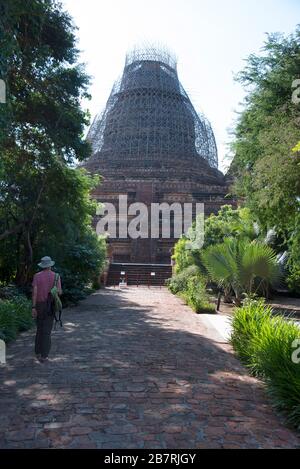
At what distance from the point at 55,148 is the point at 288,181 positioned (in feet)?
25.1

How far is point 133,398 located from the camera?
4.66 metres

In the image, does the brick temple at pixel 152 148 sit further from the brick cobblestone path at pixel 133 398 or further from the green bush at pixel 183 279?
the brick cobblestone path at pixel 133 398

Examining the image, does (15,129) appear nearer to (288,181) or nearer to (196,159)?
(288,181)

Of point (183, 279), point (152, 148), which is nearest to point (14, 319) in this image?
point (183, 279)

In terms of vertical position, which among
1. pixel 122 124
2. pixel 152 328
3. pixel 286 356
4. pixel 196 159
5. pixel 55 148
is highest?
pixel 122 124

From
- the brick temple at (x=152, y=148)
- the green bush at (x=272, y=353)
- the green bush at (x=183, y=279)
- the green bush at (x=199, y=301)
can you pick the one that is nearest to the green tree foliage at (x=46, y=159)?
the green bush at (x=199, y=301)

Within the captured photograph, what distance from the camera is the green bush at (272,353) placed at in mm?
4441

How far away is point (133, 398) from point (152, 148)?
162 feet

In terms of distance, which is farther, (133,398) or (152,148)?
(152,148)

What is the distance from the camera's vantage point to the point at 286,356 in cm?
505

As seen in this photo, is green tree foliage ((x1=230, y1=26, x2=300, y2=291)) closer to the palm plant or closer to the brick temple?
the palm plant

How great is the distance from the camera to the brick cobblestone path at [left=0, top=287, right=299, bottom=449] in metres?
3.64

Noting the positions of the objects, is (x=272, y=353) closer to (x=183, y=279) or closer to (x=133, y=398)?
(x=133, y=398)

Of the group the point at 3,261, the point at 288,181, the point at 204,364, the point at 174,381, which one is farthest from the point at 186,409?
the point at 3,261
